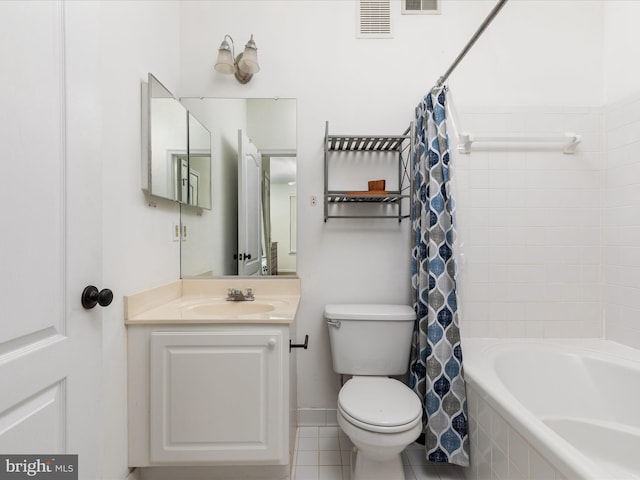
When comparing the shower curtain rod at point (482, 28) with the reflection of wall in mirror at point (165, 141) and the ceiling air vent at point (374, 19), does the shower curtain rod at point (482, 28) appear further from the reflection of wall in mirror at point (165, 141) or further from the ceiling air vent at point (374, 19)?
the reflection of wall in mirror at point (165, 141)

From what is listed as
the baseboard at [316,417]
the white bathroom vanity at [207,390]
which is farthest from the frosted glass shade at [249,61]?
the baseboard at [316,417]

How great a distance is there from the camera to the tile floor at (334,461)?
145 centimetres

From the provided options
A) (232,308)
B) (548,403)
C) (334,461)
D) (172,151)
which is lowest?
(334,461)

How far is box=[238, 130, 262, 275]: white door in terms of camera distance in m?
1.78

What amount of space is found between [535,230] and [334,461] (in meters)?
1.66

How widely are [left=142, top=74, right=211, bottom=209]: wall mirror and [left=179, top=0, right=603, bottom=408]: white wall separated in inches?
12.1

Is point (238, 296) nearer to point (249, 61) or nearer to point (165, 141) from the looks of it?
point (165, 141)

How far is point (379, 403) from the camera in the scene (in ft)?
4.29

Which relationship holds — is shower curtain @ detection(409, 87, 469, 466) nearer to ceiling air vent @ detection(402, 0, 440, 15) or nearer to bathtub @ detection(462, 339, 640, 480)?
bathtub @ detection(462, 339, 640, 480)

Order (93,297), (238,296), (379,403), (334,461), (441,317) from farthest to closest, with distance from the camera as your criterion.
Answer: (238,296), (334,461), (441,317), (379,403), (93,297)

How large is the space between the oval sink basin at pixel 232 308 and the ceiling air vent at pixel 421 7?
187cm

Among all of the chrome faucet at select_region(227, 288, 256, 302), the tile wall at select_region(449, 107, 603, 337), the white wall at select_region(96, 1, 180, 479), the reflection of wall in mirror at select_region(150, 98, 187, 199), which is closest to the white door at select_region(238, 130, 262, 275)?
the chrome faucet at select_region(227, 288, 256, 302)
